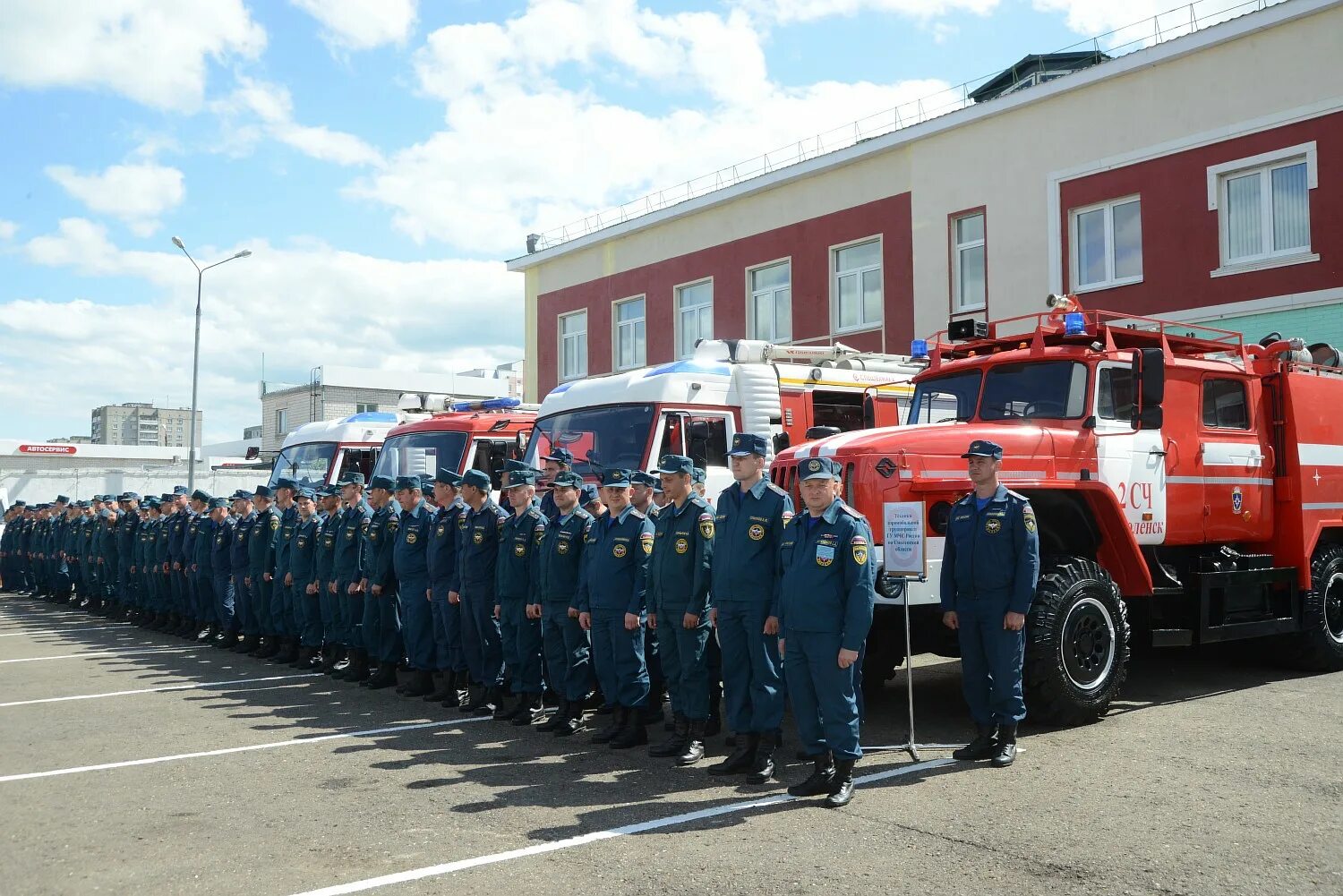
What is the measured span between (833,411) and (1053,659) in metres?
4.89

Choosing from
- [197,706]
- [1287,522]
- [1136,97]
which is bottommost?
[197,706]

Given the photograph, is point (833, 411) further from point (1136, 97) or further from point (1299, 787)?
point (1136, 97)

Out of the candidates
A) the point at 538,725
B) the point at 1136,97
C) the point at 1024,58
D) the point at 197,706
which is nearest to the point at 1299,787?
the point at 538,725

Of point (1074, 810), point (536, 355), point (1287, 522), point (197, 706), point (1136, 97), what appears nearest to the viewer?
point (1074, 810)

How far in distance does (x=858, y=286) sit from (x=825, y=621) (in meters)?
16.3

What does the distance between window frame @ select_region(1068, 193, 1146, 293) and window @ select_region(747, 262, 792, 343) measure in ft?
20.4

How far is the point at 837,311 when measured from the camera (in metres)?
22.2

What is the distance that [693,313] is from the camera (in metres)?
25.6

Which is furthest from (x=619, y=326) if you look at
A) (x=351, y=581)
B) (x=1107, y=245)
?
(x=351, y=581)

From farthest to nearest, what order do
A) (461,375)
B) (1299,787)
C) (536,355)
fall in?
(461,375), (536,355), (1299,787)

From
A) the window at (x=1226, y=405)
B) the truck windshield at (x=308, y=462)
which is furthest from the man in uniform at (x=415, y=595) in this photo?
the truck windshield at (x=308, y=462)

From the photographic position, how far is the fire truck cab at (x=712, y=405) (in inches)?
423

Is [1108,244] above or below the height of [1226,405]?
above

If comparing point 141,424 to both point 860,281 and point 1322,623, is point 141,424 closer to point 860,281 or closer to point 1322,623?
point 860,281
